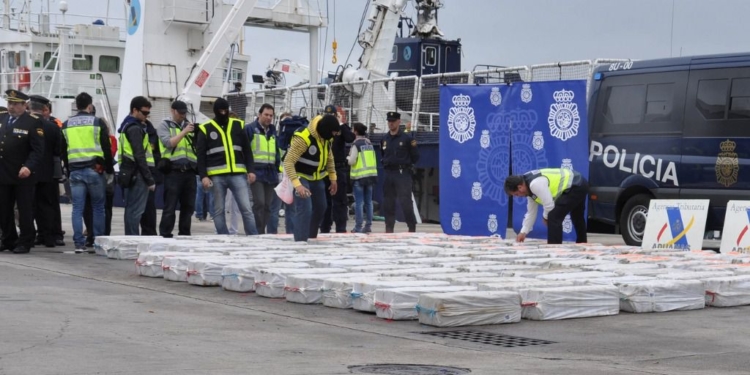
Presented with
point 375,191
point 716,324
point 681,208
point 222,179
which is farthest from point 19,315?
point 375,191

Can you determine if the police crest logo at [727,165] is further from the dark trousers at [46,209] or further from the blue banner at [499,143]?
the dark trousers at [46,209]

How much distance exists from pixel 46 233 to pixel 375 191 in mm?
10585

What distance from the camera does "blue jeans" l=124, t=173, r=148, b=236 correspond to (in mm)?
15719

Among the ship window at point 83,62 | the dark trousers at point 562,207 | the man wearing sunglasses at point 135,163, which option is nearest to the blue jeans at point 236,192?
the man wearing sunglasses at point 135,163

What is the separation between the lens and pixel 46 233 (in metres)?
16.3

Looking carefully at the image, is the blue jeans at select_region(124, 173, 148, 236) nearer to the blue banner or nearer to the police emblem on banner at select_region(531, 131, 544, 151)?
the blue banner

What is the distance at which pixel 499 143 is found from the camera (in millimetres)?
17922

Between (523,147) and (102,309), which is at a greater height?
(523,147)

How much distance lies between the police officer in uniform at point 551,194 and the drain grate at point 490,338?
17.9 feet

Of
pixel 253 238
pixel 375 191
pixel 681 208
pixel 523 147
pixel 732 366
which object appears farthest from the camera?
pixel 375 191

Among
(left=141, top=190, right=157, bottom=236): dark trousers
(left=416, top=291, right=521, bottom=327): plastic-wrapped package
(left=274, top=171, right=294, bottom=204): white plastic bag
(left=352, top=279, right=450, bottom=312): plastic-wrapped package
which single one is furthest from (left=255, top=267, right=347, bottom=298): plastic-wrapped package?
(left=141, top=190, right=157, bottom=236): dark trousers

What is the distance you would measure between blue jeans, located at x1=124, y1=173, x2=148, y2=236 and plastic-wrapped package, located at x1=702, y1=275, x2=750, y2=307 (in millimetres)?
7436

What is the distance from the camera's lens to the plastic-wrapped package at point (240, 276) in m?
11.5

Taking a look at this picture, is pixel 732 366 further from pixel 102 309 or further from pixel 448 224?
pixel 448 224
